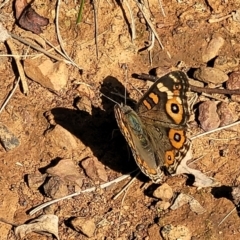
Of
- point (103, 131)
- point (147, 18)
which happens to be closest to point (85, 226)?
point (103, 131)

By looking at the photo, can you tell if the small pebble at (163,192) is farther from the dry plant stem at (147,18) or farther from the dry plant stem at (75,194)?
the dry plant stem at (147,18)

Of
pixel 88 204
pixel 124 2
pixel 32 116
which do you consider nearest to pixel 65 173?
pixel 88 204

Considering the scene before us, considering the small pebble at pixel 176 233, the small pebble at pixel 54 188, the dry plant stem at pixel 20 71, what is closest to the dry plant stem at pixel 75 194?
the small pebble at pixel 54 188

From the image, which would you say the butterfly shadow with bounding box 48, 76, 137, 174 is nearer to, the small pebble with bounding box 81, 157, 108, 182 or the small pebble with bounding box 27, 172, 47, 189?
the small pebble with bounding box 81, 157, 108, 182

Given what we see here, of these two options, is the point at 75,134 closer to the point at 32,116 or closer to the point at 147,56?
the point at 32,116

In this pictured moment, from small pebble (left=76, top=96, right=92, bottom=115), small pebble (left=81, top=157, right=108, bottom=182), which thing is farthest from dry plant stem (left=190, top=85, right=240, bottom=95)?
small pebble (left=81, top=157, right=108, bottom=182)

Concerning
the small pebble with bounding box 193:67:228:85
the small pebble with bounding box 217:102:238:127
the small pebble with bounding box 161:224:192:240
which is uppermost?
the small pebble with bounding box 193:67:228:85
